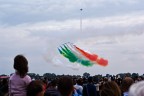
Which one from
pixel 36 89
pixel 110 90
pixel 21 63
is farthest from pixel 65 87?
pixel 110 90

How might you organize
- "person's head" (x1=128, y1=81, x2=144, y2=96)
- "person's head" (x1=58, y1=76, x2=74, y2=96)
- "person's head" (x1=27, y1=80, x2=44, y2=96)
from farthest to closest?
1. "person's head" (x1=58, y1=76, x2=74, y2=96)
2. "person's head" (x1=27, y1=80, x2=44, y2=96)
3. "person's head" (x1=128, y1=81, x2=144, y2=96)

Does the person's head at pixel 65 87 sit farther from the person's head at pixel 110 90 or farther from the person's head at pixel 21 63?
the person's head at pixel 110 90

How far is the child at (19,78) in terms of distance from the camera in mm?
5793

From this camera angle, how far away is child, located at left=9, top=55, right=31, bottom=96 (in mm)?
5793

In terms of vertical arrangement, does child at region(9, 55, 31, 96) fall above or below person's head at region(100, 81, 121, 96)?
above

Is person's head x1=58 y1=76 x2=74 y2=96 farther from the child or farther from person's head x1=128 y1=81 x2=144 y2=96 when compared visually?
person's head x1=128 y1=81 x2=144 y2=96

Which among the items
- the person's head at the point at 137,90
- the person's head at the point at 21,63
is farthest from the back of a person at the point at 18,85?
the person's head at the point at 137,90

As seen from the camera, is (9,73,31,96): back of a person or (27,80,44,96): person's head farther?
(9,73,31,96): back of a person

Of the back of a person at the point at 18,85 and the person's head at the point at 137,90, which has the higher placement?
the back of a person at the point at 18,85

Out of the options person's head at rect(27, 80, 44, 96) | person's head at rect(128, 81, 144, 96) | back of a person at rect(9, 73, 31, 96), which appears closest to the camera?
person's head at rect(128, 81, 144, 96)

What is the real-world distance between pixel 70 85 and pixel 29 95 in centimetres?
67

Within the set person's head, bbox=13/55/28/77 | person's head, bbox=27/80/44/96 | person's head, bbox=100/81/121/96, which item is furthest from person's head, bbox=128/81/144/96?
person's head, bbox=13/55/28/77

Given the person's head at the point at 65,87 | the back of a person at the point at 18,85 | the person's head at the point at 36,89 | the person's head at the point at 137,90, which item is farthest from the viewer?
the back of a person at the point at 18,85

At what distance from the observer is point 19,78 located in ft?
19.4
